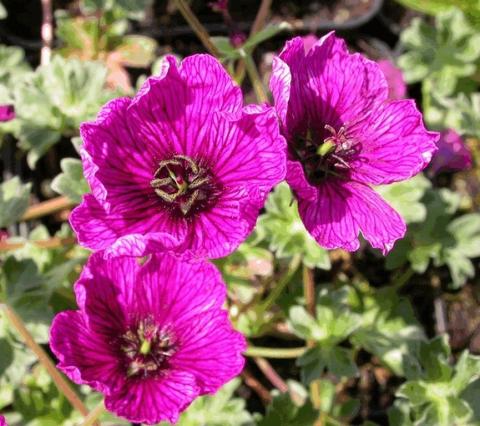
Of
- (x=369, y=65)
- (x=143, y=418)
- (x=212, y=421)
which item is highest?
(x=369, y=65)

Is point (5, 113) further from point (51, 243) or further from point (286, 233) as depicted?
point (286, 233)

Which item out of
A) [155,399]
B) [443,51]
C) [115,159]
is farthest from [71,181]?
[443,51]

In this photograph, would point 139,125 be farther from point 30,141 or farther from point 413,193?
point 413,193

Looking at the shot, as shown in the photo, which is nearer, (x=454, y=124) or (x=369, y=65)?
(x=369, y=65)

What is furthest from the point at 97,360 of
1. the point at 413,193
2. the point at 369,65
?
the point at 413,193

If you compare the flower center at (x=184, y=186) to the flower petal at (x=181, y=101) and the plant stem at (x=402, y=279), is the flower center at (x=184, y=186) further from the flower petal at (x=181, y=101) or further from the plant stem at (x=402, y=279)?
the plant stem at (x=402, y=279)

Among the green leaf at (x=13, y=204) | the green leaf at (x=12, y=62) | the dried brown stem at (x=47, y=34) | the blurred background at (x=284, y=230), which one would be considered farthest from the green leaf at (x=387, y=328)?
the dried brown stem at (x=47, y=34)
